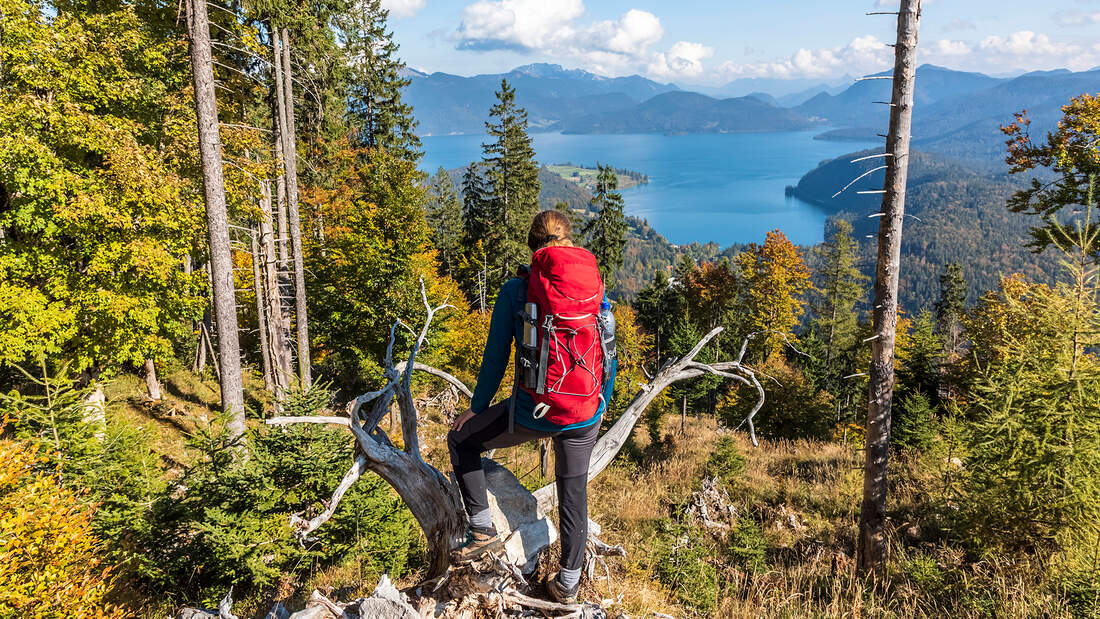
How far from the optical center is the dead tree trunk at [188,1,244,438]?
801 centimetres

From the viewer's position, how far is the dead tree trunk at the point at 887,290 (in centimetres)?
663

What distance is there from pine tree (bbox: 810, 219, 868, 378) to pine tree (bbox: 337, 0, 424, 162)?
28844 millimetres

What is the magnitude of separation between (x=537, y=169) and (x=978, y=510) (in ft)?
101

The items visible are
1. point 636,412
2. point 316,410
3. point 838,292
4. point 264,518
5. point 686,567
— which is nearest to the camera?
point 636,412

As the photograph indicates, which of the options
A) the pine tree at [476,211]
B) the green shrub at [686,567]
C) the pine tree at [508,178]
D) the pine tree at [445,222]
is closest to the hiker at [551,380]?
the green shrub at [686,567]

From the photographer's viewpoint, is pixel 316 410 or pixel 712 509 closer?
pixel 316 410

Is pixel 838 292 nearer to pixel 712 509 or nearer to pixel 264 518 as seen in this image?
pixel 712 509

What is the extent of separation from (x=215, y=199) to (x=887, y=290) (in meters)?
10.5

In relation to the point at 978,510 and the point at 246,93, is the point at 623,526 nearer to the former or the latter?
the point at 978,510

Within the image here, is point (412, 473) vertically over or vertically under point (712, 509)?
over

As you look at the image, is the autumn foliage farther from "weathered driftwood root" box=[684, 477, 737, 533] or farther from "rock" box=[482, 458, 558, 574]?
"weathered driftwood root" box=[684, 477, 737, 533]

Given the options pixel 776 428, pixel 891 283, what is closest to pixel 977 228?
pixel 776 428

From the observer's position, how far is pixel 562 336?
2809mm

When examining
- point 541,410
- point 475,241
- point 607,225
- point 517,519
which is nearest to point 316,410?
point 517,519
